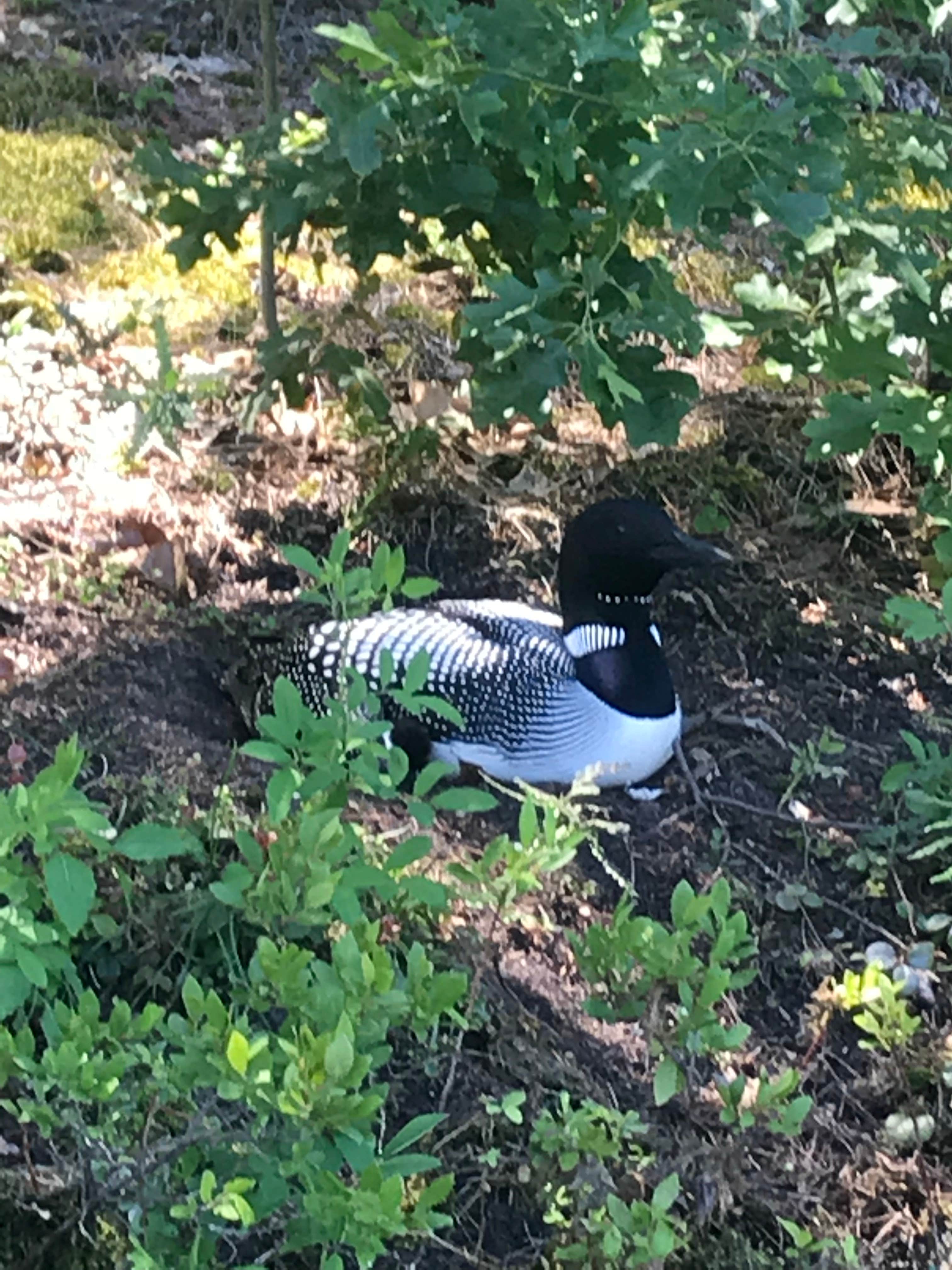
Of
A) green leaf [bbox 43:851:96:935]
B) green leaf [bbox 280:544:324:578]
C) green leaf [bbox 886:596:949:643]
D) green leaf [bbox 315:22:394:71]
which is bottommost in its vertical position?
green leaf [bbox 886:596:949:643]

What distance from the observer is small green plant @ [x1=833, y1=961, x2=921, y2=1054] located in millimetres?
2129

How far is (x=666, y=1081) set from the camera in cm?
171

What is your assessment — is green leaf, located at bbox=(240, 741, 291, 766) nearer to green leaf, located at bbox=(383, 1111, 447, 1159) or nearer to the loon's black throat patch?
green leaf, located at bbox=(383, 1111, 447, 1159)

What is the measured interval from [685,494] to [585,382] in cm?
114

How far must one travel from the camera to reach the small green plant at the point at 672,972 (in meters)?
1.69

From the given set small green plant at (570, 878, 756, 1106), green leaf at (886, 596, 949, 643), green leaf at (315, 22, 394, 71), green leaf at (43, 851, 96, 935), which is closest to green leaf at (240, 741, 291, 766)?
green leaf at (43, 851, 96, 935)

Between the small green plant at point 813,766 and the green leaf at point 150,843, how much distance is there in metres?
1.57

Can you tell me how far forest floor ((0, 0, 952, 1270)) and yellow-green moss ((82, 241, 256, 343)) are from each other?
0.5 inches

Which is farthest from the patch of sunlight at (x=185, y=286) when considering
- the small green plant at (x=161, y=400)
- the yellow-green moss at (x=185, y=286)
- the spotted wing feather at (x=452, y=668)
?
the spotted wing feather at (x=452, y=668)

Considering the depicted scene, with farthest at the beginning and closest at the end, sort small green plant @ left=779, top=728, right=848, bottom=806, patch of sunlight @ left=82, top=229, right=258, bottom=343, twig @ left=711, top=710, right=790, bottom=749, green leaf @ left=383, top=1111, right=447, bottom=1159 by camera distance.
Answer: patch of sunlight @ left=82, top=229, right=258, bottom=343, twig @ left=711, top=710, right=790, bottom=749, small green plant @ left=779, top=728, right=848, bottom=806, green leaf @ left=383, top=1111, right=447, bottom=1159

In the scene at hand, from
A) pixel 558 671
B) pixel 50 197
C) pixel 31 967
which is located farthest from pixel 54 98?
pixel 31 967

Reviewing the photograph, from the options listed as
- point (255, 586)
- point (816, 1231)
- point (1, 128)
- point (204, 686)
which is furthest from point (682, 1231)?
point (1, 128)

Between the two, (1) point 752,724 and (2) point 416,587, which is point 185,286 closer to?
(1) point 752,724

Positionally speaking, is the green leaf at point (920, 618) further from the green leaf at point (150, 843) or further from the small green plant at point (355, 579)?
the green leaf at point (150, 843)
